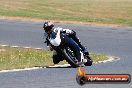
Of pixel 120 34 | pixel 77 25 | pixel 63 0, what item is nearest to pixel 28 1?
pixel 63 0

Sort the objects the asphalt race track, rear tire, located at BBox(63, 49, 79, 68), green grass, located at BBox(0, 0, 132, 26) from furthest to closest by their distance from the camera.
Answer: green grass, located at BBox(0, 0, 132, 26), the asphalt race track, rear tire, located at BBox(63, 49, 79, 68)

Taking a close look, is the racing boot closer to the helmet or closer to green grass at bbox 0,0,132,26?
the helmet

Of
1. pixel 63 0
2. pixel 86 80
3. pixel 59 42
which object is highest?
pixel 59 42

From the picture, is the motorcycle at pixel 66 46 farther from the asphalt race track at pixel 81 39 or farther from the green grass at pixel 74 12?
the green grass at pixel 74 12

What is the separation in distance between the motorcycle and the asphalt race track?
159 inches

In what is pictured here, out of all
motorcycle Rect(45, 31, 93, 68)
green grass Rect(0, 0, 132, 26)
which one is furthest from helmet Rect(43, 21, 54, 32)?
green grass Rect(0, 0, 132, 26)

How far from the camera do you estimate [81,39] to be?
3753cm

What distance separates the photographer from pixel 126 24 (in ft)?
171

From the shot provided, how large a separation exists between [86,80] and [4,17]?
47026mm

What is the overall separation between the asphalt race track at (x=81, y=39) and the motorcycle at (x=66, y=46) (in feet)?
13.3

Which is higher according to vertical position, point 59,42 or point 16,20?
point 59,42

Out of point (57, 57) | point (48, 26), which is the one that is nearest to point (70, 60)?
point (57, 57)

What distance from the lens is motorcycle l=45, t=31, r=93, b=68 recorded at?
265 inches

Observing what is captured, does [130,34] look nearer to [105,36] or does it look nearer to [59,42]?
[105,36]
